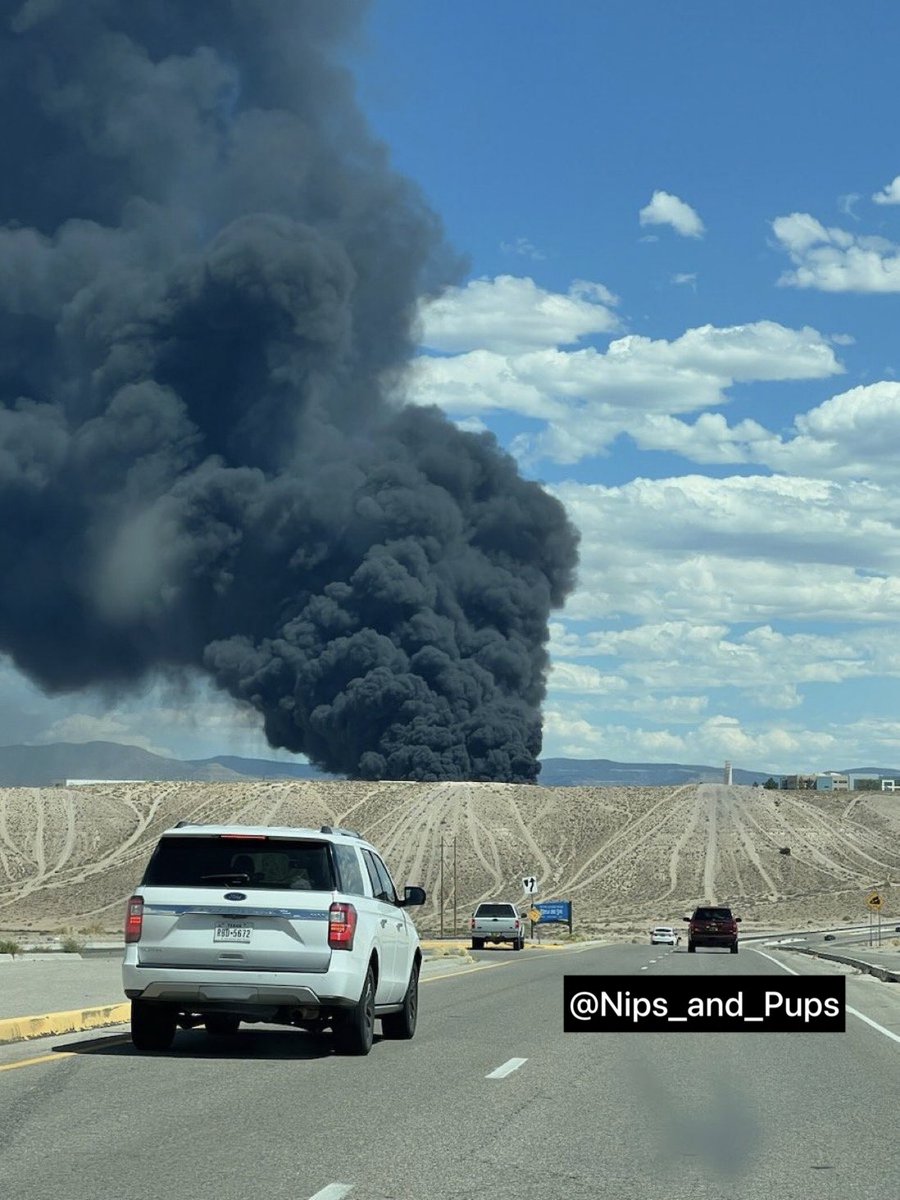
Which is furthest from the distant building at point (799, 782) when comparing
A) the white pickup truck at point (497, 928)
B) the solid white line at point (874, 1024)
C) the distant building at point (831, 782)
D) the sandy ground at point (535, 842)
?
the solid white line at point (874, 1024)

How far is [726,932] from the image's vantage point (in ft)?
165

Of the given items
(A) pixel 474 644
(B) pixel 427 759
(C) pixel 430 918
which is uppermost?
(A) pixel 474 644

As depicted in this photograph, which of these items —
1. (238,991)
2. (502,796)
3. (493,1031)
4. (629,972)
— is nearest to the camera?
(238,991)

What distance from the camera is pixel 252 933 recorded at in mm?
14148

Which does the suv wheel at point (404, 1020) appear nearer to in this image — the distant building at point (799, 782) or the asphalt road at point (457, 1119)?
the asphalt road at point (457, 1119)

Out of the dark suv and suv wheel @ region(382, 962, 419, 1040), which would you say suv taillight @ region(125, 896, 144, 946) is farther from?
the dark suv

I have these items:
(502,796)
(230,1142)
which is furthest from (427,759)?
(230,1142)

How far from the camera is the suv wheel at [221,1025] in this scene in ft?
55.2

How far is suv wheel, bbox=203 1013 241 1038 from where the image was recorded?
55.2 ft

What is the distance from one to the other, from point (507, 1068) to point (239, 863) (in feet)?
9.33

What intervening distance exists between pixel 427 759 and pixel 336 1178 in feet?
345

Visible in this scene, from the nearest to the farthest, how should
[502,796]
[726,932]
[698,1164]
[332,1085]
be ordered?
[698,1164] < [332,1085] < [726,932] < [502,796]

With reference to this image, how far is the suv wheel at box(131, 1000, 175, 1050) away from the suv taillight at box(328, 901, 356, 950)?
1736mm

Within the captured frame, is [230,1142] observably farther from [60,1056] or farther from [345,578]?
[345,578]
